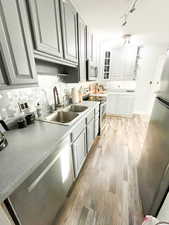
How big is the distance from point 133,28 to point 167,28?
718mm

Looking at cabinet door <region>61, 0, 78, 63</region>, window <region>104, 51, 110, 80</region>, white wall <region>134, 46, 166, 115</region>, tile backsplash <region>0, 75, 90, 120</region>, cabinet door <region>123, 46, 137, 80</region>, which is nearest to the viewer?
tile backsplash <region>0, 75, 90, 120</region>

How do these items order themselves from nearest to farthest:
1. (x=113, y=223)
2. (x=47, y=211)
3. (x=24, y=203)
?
(x=24, y=203) < (x=47, y=211) < (x=113, y=223)

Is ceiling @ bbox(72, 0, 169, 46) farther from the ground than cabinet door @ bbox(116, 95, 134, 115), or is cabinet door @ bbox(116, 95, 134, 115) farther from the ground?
ceiling @ bbox(72, 0, 169, 46)

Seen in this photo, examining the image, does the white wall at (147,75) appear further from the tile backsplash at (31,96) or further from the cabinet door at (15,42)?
the cabinet door at (15,42)

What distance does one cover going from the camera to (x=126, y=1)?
132 centimetres

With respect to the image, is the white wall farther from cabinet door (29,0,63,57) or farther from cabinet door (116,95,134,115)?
cabinet door (29,0,63,57)

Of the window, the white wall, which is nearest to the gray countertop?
the window

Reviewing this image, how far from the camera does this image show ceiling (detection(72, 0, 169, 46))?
4.52 feet

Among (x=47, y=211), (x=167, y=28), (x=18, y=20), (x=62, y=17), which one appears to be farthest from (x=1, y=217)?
(x=167, y=28)

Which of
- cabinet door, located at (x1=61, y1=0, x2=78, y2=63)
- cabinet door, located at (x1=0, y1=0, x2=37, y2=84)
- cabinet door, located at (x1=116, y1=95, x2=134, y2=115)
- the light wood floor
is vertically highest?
cabinet door, located at (x1=61, y1=0, x2=78, y2=63)

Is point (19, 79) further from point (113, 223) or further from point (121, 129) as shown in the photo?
point (121, 129)

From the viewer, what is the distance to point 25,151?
2.35 ft

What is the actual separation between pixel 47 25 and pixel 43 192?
58.3 inches

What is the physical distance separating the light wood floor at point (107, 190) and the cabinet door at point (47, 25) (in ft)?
5.68
